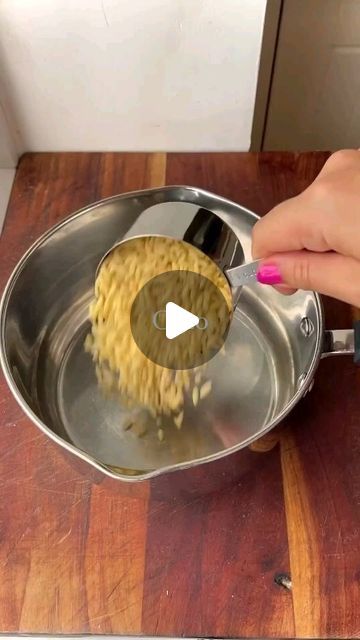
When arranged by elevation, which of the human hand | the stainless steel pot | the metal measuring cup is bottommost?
the stainless steel pot

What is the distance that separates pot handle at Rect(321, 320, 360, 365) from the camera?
1.85 feet

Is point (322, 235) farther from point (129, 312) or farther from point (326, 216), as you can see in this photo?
point (129, 312)

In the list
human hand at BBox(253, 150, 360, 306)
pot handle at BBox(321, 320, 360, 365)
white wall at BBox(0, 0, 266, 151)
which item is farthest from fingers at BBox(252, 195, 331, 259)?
white wall at BBox(0, 0, 266, 151)

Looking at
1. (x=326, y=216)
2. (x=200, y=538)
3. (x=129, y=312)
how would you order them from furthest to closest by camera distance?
(x=129, y=312), (x=200, y=538), (x=326, y=216)

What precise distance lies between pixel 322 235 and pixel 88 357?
0.33m

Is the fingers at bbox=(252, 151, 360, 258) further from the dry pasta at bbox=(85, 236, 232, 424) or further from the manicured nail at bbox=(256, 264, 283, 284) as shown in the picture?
the dry pasta at bbox=(85, 236, 232, 424)

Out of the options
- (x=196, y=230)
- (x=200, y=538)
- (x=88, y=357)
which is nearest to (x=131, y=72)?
(x=196, y=230)

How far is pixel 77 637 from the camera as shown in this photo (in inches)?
20.2

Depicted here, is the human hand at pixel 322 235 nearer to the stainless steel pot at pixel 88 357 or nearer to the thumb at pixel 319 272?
the thumb at pixel 319 272

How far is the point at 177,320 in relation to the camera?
65 cm

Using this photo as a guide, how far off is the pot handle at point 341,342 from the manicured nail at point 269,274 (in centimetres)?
9

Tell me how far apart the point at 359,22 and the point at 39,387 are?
2.14 ft

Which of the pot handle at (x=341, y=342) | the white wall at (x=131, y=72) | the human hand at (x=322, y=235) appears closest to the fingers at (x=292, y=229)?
the human hand at (x=322, y=235)

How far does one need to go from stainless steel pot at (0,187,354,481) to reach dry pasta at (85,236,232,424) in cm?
2
